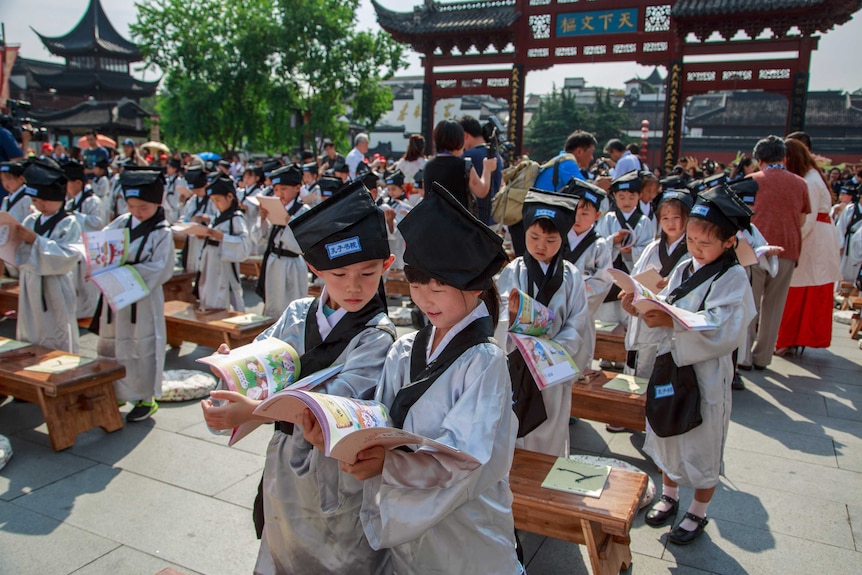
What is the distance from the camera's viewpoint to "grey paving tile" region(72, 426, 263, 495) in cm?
418

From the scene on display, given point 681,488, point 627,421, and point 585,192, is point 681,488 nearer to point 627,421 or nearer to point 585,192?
point 627,421

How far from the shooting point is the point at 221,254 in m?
6.83

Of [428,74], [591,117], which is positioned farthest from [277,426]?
[591,117]

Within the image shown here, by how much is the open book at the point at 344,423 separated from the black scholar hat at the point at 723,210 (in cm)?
229

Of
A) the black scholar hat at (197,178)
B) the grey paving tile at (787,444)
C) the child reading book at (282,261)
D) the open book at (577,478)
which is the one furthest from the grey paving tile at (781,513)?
the black scholar hat at (197,178)

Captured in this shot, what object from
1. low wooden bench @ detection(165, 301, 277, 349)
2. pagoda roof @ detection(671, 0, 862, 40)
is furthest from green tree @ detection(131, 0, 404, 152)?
low wooden bench @ detection(165, 301, 277, 349)

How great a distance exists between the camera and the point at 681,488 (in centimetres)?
422

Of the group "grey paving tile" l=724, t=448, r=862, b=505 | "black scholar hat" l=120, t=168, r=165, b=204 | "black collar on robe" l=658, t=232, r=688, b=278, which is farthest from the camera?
"black collar on robe" l=658, t=232, r=688, b=278

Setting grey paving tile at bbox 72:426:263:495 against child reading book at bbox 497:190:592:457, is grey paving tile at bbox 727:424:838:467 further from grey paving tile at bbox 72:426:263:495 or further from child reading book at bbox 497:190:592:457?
grey paving tile at bbox 72:426:263:495

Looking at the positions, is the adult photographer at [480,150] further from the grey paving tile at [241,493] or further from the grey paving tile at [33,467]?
the grey paving tile at [33,467]

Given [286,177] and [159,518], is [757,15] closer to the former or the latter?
[286,177]

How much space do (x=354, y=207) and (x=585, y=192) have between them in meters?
3.21

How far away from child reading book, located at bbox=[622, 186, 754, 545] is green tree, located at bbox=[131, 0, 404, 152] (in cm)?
2253

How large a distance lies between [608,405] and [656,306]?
4.87 feet
